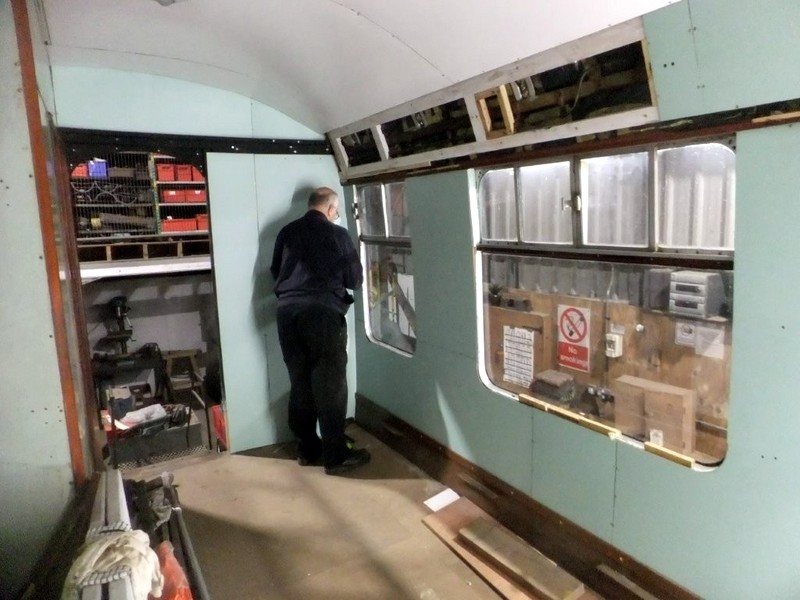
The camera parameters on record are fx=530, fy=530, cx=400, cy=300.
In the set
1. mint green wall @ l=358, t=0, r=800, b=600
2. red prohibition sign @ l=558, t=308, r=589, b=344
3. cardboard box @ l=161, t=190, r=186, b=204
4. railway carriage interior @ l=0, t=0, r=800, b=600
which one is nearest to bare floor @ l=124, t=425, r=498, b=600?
railway carriage interior @ l=0, t=0, r=800, b=600

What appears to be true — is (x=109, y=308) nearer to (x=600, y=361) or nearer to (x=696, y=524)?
(x=600, y=361)

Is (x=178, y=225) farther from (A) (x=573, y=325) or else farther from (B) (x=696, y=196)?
(B) (x=696, y=196)

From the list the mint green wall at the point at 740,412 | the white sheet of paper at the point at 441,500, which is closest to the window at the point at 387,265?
the white sheet of paper at the point at 441,500

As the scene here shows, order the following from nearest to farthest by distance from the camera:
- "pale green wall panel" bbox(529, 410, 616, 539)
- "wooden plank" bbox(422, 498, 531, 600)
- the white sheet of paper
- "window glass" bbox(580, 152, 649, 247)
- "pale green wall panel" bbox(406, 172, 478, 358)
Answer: "window glass" bbox(580, 152, 649, 247) < "pale green wall panel" bbox(529, 410, 616, 539) < "wooden plank" bbox(422, 498, 531, 600) < "pale green wall panel" bbox(406, 172, 478, 358) < the white sheet of paper

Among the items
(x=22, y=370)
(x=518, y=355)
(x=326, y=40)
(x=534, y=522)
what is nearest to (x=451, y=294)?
(x=518, y=355)

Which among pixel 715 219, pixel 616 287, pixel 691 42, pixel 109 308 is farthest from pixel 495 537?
pixel 109 308

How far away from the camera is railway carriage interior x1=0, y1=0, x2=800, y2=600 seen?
1.73 metres

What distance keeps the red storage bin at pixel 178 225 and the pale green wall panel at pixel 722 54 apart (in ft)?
20.0

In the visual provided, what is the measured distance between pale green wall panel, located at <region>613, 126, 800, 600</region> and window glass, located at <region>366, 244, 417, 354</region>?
2095 millimetres

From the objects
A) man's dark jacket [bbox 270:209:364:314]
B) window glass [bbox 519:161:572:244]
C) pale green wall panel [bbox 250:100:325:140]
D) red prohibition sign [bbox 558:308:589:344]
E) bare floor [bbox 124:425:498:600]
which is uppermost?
pale green wall panel [bbox 250:100:325:140]

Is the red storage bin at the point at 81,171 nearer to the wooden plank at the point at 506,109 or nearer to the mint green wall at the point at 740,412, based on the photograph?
the wooden plank at the point at 506,109

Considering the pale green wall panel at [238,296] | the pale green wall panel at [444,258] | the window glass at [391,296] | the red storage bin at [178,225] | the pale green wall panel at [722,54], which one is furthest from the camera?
the red storage bin at [178,225]

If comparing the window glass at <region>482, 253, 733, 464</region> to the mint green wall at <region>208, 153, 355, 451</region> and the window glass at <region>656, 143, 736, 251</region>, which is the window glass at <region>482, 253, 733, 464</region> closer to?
the window glass at <region>656, 143, 736, 251</region>

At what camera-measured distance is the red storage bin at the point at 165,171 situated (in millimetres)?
6727
